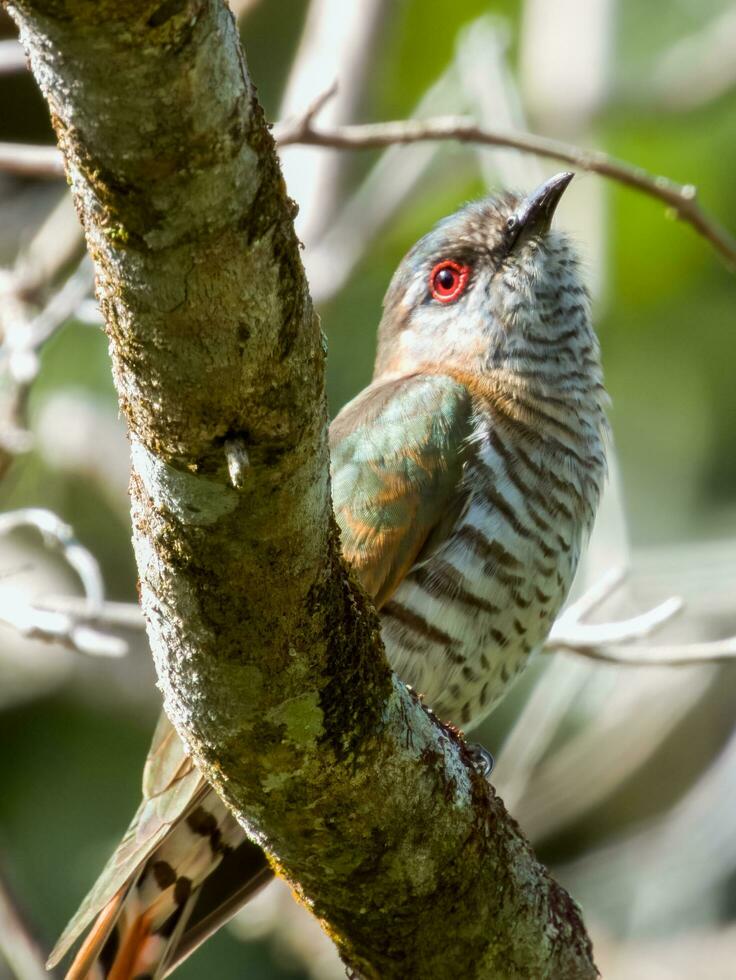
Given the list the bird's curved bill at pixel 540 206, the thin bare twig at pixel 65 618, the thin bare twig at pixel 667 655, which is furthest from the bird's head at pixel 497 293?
the thin bare twig at pixel 65 618

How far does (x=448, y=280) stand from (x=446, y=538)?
1045 mm

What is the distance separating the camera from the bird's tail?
2.99m

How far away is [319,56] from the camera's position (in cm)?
525

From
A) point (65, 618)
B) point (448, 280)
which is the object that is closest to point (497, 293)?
point (448, 280)

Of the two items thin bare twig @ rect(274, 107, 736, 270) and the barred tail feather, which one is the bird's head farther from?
the barred tail feather

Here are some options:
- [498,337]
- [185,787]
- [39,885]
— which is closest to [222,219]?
[185,787]

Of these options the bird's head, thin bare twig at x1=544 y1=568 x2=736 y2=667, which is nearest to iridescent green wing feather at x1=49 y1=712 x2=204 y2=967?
thin bare twig at x1=544 y1=568 x2=736 y2=667

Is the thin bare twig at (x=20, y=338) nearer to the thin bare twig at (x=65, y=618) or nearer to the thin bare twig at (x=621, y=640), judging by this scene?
the thin bare twig at (x=65, y=618)

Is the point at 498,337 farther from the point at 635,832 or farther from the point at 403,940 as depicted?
the point at 635,832

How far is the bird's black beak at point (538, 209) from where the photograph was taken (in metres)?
3.78

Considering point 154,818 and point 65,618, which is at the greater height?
point 65,618

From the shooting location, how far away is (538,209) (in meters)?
3.82

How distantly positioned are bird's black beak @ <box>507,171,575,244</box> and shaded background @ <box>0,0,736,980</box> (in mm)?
730

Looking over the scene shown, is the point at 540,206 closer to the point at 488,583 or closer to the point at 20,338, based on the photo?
the point at 488,583
